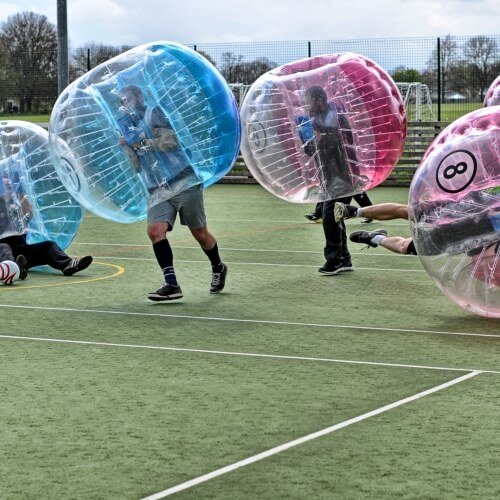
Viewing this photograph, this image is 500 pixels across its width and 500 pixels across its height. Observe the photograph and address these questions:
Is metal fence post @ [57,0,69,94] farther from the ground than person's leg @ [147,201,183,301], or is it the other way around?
metal fence post @ [57,0,69,94]

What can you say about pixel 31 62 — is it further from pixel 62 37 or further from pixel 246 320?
pixel 246 320

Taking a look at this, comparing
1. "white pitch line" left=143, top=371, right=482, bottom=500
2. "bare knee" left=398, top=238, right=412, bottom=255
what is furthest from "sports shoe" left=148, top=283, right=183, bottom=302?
"white pitch line" left=143, top=371, right=482, bottom=500

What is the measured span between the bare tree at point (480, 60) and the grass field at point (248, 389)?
16517mm

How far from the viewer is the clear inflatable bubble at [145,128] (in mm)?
9609

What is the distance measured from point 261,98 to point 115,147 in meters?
1.83

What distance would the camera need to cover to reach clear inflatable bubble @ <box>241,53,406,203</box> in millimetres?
10711

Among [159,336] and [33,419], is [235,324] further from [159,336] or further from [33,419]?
[33,419]

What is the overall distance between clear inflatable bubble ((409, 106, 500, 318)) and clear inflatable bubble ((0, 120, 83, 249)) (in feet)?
14.1

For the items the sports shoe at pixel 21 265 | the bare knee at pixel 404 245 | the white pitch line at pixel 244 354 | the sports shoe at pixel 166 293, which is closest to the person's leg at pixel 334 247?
the bare knee at pixel 404 245

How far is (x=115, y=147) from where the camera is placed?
966 centimetres

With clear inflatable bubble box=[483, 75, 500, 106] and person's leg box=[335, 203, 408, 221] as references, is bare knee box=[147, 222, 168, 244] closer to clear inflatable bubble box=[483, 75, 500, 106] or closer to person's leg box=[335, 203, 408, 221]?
person's leg box=[335, 203, 408, 221]

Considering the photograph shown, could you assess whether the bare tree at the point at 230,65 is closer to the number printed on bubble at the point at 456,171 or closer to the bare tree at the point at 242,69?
the bare tree at the point at 242,69

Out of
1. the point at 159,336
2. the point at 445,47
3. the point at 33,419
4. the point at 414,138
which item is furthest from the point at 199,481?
the point at 445,47

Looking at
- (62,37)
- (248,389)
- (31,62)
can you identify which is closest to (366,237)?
(248,389)
